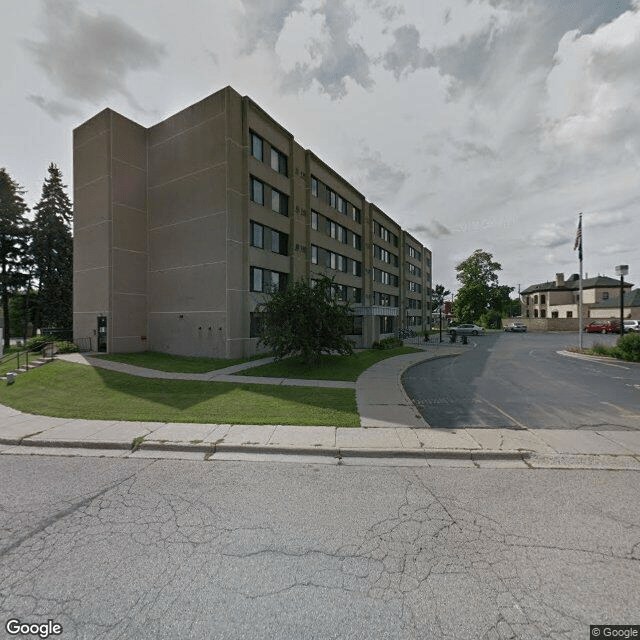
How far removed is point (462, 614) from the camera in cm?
269

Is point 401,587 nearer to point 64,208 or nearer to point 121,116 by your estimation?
point 121,116

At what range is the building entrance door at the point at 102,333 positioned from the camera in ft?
66.8

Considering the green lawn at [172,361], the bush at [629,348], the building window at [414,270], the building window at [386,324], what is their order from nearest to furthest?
the green lawn at [172,361], the bush at [629,348], the building window at [386,324], the building window at [414,270]

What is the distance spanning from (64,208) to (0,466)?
123ft

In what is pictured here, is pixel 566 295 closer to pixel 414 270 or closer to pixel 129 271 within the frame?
pixel 414 270

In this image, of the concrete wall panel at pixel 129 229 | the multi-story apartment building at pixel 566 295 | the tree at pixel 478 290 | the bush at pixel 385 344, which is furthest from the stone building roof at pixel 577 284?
the concrete wall panel at pixel 129 229

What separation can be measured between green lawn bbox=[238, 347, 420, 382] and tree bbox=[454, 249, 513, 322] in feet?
156

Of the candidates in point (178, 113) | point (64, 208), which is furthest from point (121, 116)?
point (64, 208)

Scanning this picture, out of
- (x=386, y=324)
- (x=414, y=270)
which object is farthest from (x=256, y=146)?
(x=414, y=270)

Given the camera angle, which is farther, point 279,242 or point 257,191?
point 279,242

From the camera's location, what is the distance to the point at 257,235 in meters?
20.7

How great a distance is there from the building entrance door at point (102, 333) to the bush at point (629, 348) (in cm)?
3232

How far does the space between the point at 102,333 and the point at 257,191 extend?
1393 centimetres

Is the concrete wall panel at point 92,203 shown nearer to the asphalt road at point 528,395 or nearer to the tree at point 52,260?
the tree at point 52,260
